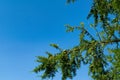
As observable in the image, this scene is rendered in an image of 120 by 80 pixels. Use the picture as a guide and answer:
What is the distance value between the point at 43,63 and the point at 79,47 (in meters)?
1.68

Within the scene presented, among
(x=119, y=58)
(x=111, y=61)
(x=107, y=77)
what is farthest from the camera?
(x=107, y=77)

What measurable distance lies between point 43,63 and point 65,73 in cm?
104

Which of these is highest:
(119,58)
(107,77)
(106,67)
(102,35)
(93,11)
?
(93,11)

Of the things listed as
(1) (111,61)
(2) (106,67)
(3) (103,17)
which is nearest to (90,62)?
(2) (106,67)

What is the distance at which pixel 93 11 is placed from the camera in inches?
672

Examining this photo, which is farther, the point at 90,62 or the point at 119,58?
the point at 90,62

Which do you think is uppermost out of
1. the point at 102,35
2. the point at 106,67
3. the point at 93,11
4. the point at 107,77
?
the point at 93,11

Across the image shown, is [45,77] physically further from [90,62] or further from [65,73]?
[90,62]

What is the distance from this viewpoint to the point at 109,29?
1631cm

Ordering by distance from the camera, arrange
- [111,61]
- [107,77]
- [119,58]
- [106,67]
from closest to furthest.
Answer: [119,58], [111,61], [107,77], [106,67]

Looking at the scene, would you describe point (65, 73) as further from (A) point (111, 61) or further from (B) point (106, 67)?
(A) point (111, 61)

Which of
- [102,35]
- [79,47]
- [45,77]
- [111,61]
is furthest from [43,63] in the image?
[111,61]

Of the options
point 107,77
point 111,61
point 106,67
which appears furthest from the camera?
point 106,67

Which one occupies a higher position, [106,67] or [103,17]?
[103,17]
